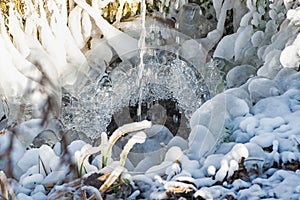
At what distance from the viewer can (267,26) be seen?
250 centimetres

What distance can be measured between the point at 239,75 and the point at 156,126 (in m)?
0.41

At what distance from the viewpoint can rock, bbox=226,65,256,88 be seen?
244cm

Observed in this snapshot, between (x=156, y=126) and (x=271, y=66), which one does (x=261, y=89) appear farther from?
(x=156, y=126)

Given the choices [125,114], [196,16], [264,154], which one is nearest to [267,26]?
[196,16]

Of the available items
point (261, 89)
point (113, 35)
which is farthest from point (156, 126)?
point (113, 35)

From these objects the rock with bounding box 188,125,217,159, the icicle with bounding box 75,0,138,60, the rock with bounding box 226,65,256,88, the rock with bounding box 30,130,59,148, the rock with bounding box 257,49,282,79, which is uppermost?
the icicle with bounding box 75,0,138,60

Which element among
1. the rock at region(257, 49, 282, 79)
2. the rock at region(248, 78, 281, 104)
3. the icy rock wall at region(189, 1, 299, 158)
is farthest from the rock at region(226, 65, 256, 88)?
the rock at region(248, 78, 281, 104)

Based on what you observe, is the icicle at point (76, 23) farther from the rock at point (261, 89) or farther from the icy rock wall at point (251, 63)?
the rock at point (261, 89)

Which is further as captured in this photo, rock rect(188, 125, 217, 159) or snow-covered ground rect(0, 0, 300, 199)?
rock rect(188, 125, 217, 159)

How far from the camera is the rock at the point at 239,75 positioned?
2438mm

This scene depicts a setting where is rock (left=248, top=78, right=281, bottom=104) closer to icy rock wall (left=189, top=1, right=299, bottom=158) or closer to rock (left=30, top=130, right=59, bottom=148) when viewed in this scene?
icy rock wall (left=189, top=1, right=299, bottom=158)

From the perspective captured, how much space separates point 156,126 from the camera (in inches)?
88.4

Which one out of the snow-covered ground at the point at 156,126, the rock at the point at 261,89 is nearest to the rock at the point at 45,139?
the snow-covered ground at the point at 156,126

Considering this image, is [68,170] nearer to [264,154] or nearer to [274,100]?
[264,154]
